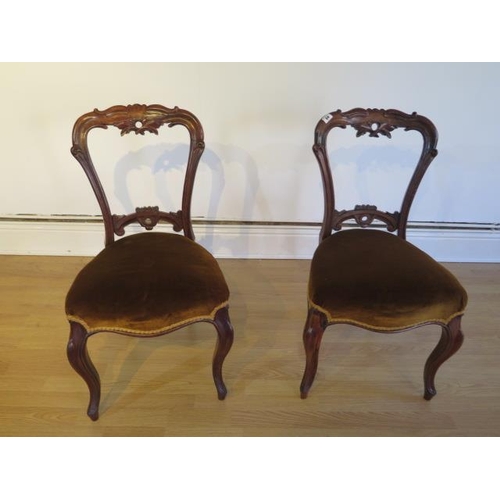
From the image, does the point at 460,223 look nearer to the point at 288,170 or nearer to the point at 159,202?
the point at 288,170

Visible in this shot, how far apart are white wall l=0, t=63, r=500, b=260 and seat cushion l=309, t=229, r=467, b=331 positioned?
2.69 ft

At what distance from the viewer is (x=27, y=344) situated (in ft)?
5.54

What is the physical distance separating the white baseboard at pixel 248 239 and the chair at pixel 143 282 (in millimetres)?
690

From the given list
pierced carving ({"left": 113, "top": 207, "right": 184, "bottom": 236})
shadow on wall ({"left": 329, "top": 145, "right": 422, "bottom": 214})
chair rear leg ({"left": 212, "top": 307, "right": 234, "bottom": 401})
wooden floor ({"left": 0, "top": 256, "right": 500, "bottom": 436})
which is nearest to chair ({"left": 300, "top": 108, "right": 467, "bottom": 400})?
wooden floor ({"left": 0, "top": 256, "right": 500, "bottom": 436})

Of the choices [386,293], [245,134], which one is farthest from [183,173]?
[386,293]

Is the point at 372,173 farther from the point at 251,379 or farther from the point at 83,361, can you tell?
the point at 83,361

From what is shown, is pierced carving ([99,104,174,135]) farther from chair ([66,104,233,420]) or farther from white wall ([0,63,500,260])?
white wall ([0,63,500,260])

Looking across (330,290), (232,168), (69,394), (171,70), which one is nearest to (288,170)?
(232,168)

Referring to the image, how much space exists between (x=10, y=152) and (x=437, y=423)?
2.27 metres

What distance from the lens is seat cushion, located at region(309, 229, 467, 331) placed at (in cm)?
123

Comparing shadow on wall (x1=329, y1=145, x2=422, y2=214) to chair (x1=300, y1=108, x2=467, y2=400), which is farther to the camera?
shadow on wall (x1=329, y1=145, x2=422, y2=214)

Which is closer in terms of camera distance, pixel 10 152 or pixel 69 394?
pixel 69 394

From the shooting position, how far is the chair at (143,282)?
1.18 m

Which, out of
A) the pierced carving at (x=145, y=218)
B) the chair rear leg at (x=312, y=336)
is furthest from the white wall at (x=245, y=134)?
Result: the chair rear leg at (x=312, y=336)
